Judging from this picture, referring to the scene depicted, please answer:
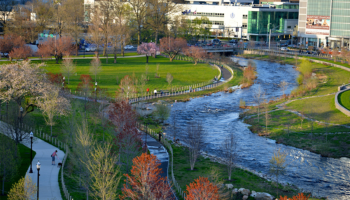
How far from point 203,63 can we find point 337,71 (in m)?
31.4

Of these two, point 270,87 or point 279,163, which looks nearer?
point 279,163

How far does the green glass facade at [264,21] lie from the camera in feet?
494

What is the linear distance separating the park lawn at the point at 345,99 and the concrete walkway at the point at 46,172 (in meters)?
38.6

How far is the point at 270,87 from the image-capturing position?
81125mm

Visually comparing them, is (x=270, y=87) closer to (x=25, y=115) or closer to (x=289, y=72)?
(x=289, y=72)

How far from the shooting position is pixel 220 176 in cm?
3762

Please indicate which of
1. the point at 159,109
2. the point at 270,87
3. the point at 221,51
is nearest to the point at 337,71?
the point at 270,87

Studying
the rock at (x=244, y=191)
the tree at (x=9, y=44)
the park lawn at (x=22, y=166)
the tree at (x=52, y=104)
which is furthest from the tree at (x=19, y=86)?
the tree at (x=9, y=44)

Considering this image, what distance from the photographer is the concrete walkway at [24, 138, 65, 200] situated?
32.4m

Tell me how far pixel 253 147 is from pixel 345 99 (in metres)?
22.5

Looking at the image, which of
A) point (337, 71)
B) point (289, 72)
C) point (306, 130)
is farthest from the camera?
point (289, 72)

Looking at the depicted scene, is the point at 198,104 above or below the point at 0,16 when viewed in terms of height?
below

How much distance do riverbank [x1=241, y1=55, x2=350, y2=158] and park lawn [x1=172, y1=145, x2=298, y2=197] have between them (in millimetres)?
11460

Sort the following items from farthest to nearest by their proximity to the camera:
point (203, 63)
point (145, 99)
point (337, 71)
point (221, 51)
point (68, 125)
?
point (221, 51)
point (203, 63)
point (337, 71)
point (145, 99)
point (68, 125)
